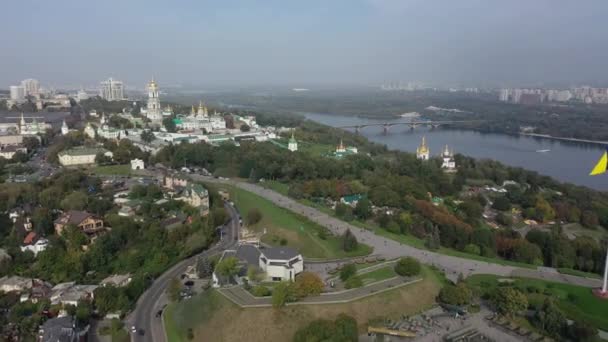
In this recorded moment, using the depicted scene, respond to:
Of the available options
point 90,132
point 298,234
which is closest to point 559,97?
point 90,132

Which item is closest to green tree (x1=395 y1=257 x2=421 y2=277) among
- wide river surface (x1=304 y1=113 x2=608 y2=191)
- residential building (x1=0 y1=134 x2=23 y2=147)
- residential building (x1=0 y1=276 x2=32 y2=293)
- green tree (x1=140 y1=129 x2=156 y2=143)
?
residential building (x1=0 y1=276 x2=32 y2=293)

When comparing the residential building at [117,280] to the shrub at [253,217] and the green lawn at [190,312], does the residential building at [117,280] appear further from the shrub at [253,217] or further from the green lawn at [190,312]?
the shrub at [253,217]

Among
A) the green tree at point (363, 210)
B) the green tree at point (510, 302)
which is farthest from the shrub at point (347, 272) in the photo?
the green tree at point (363, 210)

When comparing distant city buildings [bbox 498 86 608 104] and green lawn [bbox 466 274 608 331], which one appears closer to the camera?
green lawn [bbox 466 274 608 331]

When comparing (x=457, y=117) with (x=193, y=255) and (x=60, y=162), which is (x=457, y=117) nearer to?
(x=60, y=162)

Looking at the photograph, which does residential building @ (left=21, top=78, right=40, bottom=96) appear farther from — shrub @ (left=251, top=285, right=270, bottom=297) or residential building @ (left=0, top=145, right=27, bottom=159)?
shrub @ (left=251, top=285, right=270, bottom=297)

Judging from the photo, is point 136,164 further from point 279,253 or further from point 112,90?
point 112,90

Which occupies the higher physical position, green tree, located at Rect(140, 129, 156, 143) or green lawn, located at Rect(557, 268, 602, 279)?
green tree, located at Rect(140, 129, 156, 143)
